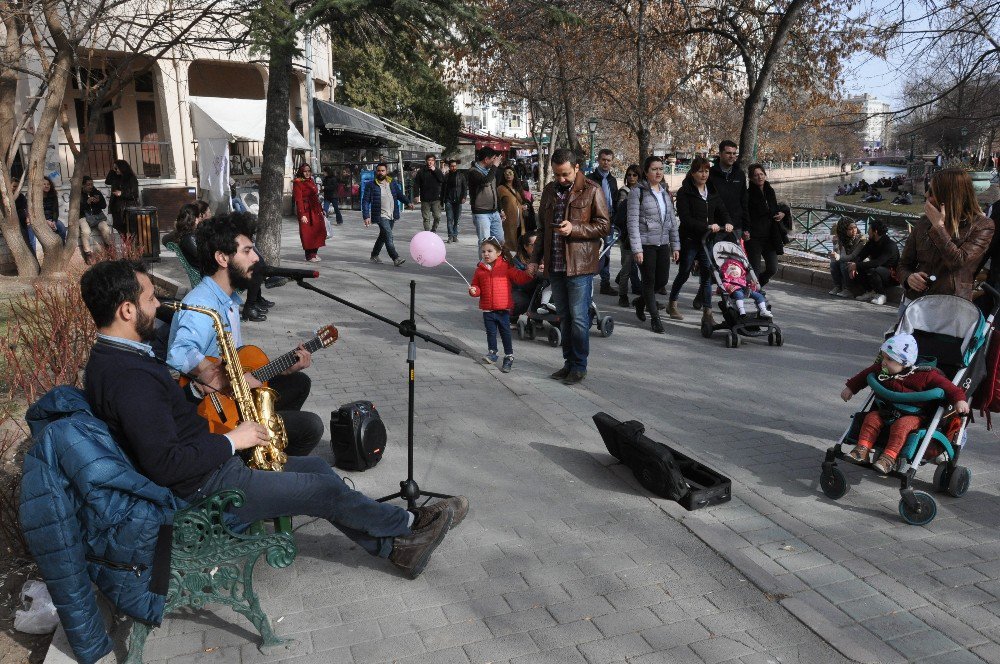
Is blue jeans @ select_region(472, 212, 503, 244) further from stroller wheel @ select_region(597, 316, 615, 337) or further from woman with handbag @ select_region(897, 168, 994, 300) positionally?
woman with handbag @ select_region(897, 168, 994, 300)

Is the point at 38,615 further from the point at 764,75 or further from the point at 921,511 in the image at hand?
the point at 764,75

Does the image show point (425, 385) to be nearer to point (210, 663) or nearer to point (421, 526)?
point (421, 526)

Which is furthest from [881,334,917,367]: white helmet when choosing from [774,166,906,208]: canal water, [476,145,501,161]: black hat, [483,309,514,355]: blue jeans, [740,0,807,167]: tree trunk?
[774,166,906,208]: canal water

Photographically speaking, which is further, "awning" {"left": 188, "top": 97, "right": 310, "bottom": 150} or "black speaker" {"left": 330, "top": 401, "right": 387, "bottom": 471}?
"awning" {"left": 188, "top": 97, "right": 310, "bottom": 150}

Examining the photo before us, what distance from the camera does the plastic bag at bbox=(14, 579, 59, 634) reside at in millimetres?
3650

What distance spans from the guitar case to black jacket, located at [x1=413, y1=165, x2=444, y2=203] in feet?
45.6

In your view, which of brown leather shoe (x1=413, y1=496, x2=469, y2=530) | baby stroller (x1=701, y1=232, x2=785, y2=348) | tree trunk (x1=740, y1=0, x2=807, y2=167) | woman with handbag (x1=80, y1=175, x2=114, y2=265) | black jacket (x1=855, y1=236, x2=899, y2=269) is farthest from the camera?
woman with handbag (x1=80, y1=175, x2=114, y2=265)

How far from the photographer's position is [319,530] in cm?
460

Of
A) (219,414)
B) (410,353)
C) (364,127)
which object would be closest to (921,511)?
(410,353)

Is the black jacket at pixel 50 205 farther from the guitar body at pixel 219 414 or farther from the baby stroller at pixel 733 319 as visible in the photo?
the guitar body at pixel 219 414

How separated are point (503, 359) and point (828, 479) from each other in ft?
12.3

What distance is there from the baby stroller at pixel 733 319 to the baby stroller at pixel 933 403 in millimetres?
3458

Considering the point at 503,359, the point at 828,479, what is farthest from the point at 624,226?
the point at 828,479

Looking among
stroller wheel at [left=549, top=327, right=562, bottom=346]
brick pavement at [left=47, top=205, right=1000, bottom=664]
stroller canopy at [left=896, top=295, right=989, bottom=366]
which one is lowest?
brick pavement at [left=47, top=205, right=1000, bottom=664]
